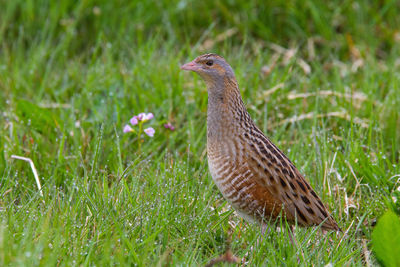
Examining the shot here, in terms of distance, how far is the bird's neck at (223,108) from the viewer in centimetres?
381

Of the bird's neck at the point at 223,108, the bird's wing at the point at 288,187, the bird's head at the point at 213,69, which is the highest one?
the bird's head at the point at 213,69

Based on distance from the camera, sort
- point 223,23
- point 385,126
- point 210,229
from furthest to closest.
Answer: point 223,23 → point 385,126 → point 210,229

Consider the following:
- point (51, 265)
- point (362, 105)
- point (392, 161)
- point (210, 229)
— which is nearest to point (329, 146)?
point (392, 161)

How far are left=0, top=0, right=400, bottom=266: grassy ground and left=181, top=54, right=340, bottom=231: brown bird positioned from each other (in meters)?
0.12

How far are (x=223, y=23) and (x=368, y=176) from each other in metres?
3.03

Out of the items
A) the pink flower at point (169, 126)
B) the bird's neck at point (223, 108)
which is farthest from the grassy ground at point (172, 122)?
the bird's neck at point (223, 108)

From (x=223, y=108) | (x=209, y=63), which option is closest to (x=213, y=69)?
(x=209, y=63)

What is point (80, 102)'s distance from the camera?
5000mm

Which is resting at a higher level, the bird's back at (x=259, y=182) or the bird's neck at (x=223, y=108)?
the bird's neck at (x=223, y=108)

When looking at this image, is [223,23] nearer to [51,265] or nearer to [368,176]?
[368,176]

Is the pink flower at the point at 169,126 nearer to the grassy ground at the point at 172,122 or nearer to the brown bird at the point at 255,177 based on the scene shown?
the grassy ground at the point at 172,122

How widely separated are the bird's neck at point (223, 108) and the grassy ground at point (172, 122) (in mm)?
368

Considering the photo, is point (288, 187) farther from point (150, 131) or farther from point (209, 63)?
point (150, 131)

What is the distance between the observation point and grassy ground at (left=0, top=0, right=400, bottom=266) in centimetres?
338
